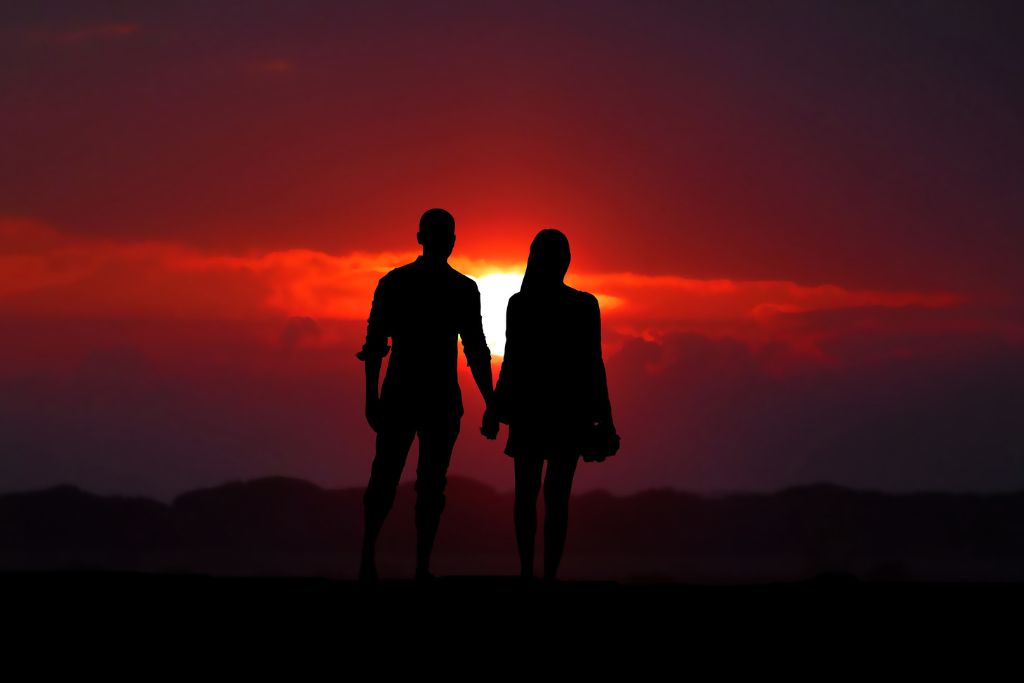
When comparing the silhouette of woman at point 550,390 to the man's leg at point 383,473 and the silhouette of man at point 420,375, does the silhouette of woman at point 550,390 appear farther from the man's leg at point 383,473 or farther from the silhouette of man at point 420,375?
the man's leg at point 383,473

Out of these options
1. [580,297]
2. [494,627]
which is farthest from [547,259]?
[494,627]

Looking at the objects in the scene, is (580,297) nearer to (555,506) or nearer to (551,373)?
(551,373)

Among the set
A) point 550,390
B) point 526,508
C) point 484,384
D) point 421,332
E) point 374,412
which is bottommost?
point 526,508

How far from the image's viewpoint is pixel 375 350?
1156cm

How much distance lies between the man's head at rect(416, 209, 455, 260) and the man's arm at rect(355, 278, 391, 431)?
54 centimetres

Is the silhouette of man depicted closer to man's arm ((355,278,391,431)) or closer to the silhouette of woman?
man's arm ((355,278,391,431))

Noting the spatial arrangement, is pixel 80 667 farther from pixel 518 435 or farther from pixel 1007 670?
pixel 1007 670

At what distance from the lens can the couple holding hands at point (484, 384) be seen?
36.4 feet

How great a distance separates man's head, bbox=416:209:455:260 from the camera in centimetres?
1143

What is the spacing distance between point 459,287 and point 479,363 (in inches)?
29.6

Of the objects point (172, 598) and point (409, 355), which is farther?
point (409, 355)

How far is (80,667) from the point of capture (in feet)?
27.2

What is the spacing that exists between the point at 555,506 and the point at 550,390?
3.35 ft

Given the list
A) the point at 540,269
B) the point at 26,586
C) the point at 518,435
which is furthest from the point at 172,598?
the point at 540,269
